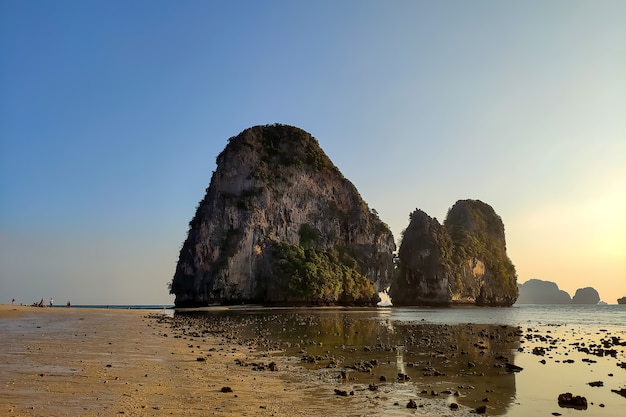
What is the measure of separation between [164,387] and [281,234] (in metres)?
127

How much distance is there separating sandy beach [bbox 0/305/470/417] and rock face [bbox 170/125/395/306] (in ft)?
337

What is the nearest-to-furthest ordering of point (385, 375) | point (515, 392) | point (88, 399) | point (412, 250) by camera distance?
point (88, 399)
point (515, 392)
point (385, 375)
point (412, 250)

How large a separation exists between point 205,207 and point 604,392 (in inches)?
4972

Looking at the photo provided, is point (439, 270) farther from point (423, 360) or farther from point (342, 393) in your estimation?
point (342, 393)

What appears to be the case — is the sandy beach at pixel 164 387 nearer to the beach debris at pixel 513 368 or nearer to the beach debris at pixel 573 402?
the beach debris at pixel 573 402

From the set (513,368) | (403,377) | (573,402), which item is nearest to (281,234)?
(513,368)

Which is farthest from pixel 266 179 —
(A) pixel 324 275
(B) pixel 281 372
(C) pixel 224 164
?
(B) pixel 281 372

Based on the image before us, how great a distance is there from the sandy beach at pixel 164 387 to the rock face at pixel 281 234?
102839 millimetres

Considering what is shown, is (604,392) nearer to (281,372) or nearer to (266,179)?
(281,372)

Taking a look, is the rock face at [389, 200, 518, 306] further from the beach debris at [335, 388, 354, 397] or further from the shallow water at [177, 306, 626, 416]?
the beach debris at [335, 388, 354, 397]

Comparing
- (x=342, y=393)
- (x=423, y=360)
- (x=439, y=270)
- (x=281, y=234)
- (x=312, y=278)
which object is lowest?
(x=423, y=360)

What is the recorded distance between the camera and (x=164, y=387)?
13.5 metres

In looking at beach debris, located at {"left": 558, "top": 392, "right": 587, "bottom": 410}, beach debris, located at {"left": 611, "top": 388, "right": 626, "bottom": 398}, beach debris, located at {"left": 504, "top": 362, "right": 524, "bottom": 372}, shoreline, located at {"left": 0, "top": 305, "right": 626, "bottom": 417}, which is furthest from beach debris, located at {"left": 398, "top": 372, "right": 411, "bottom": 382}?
beach debris, located at {"left": 611, "top": 388, "right": 626, "bottom": 398}

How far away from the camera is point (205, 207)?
441ft
